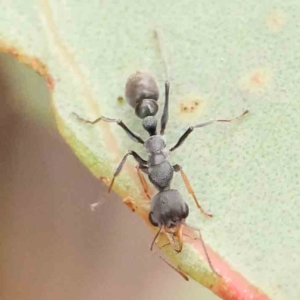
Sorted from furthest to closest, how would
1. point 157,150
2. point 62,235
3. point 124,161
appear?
point 62,235 < point 157,150 < point 124,161

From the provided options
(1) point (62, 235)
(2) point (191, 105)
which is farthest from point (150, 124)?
(1) point (62, 235)

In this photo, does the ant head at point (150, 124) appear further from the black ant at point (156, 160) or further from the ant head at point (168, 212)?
the ant head at point (168, 212)

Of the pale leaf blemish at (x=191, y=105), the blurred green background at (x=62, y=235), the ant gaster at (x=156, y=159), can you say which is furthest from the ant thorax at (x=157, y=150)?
the blurred green background at (x=62, y=235)

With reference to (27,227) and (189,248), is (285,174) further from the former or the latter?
(27,227)

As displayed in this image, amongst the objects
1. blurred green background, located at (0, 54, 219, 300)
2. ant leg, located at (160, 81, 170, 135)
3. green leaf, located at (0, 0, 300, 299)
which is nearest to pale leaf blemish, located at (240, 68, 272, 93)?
green leaf, located at (0, 0, 300, 299)

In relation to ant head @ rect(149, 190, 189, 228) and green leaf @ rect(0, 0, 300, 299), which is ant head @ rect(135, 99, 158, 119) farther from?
ant head @ rect(149, 190, 189, 228)

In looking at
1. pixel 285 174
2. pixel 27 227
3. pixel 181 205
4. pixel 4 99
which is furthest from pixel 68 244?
pixel 285 174

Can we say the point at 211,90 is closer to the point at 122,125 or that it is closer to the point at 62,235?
the point at 122,125
